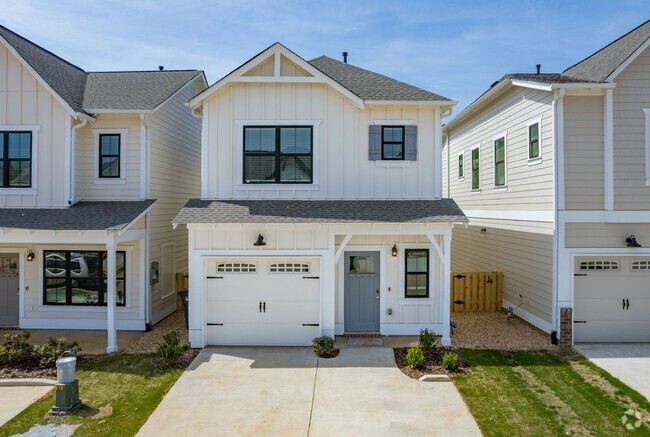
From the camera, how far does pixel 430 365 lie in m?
9.16

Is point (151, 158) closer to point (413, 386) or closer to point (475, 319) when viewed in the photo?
point (413, 386)

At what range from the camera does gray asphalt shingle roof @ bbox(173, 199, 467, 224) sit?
1027 cm

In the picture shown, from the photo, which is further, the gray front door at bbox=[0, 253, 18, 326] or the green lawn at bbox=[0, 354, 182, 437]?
the gray front door at bbox=[0, 253, 18, 326]

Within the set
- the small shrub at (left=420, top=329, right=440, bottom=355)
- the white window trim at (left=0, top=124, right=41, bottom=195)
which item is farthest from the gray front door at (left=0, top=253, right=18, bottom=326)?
the small shrub at (left=420, top=329, right=440, bottom=355)

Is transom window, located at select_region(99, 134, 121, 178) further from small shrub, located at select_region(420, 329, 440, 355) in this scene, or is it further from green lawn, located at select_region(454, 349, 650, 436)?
green lawn, located at select_region(454, 349, 650, 436)

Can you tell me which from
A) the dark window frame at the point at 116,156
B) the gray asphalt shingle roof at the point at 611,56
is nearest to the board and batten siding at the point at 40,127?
the dark window frame at the point at 116,156

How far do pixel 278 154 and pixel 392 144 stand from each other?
309cm

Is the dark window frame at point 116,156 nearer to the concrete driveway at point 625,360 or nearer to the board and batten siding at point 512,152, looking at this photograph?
the board and batten siding at point 512,152

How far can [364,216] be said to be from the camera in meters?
10.5

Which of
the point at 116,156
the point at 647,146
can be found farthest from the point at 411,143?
the point at 116,156

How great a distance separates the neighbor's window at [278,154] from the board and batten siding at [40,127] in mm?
5302

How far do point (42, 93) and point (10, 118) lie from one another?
1.14 metres

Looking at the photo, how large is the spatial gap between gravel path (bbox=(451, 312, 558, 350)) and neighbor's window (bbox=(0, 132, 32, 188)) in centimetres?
1259

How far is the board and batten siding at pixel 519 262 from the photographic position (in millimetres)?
11127
